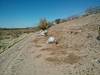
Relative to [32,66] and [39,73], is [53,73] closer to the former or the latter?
[39,73]

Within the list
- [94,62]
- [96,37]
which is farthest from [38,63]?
[96,37]

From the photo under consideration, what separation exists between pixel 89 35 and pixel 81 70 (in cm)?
695

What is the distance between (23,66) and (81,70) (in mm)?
4317

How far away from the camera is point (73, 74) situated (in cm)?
737

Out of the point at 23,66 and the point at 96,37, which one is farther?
the point at 96,37

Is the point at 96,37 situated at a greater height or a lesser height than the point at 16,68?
greater

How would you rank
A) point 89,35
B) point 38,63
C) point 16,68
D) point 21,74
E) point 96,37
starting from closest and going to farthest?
point 21,74
point 16,68
point 38,63
point 96,37
point 89,35

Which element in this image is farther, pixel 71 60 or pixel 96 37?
pixel 96 37

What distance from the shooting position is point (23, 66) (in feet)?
30.8

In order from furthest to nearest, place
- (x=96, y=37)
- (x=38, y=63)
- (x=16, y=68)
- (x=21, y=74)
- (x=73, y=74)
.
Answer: (x=96, y=37), (x=38, y=63), (x=16, y=68), (x=21, y=74), (x=73, y=74)

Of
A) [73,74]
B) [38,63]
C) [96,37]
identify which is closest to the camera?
[73,74]

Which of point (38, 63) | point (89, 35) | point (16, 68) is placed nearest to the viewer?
point (16, 68)

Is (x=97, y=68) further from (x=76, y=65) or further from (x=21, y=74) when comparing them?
(x=21, y=74)

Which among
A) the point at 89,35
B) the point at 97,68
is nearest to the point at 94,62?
the point at 97,68
